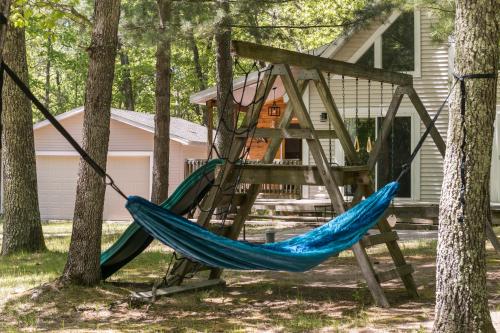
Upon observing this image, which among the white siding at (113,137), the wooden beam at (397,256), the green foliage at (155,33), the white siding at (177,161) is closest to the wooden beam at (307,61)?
the wooden beam at (397,256)

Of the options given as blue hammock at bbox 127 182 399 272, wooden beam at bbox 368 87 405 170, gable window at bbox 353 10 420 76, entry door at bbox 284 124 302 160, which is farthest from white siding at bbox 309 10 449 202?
blue hammock at bbox 127 182 399 272

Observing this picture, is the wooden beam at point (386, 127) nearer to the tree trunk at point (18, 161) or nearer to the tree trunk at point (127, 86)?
the tree trunk at point (18, 161)

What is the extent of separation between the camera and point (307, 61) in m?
7.45

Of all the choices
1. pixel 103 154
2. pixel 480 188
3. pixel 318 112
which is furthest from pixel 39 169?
pixel 480 188

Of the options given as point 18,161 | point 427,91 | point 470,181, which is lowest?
point 470,181

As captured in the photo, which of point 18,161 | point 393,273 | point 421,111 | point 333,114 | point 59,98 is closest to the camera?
point 393,273

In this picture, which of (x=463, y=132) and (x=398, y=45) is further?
(x=398, y=45)

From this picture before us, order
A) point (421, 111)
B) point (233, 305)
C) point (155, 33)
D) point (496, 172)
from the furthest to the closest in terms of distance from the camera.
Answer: point (496, 172)
point (155, 33)
point (421, 111)
point (233, 305)

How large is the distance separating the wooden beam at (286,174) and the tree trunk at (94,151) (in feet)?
4.54

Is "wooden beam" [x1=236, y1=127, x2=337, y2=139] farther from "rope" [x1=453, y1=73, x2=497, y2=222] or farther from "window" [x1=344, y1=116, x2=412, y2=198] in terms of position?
"window" [x1=344, y1=116, x2=412, y2=198]

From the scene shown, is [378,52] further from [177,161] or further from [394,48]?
[177,161]

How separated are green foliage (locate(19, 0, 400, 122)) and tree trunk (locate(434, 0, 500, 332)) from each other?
17.8 feet

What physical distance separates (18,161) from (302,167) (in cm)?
550

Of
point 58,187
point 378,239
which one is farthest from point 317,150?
point 58,187
